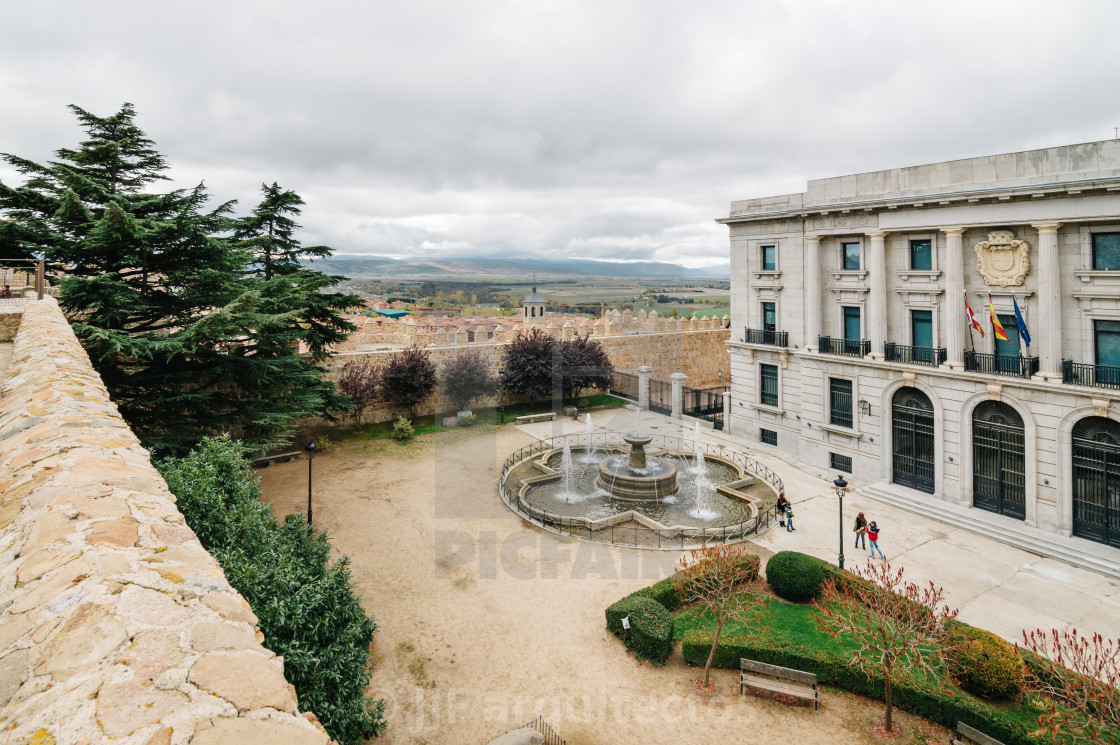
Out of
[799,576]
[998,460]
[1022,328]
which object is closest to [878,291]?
[1022,328]

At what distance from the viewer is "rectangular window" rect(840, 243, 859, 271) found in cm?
2044

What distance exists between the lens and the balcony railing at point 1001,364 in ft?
52.2

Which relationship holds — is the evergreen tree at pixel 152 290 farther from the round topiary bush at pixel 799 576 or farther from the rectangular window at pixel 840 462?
the rectangular window at pixel 840 462

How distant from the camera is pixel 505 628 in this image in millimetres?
11289

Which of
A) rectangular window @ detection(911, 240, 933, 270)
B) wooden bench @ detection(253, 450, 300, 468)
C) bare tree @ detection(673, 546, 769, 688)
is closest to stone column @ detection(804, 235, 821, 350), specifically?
rectangular window @ detection(911, 240, 933, 270)

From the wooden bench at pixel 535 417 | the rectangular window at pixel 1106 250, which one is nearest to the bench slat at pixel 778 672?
the rectangular window at pixel 1106 250

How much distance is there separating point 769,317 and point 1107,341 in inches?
419

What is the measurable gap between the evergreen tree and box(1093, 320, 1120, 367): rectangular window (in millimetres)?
22430

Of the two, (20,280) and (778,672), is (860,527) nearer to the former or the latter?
(778,672)

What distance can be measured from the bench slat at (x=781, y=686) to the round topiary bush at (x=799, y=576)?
112 inches

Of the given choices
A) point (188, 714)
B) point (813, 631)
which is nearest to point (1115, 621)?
point (813, 631)

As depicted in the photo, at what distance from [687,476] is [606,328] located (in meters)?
16.3

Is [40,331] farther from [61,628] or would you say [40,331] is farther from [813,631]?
[813,631]

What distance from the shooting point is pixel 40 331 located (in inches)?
371
